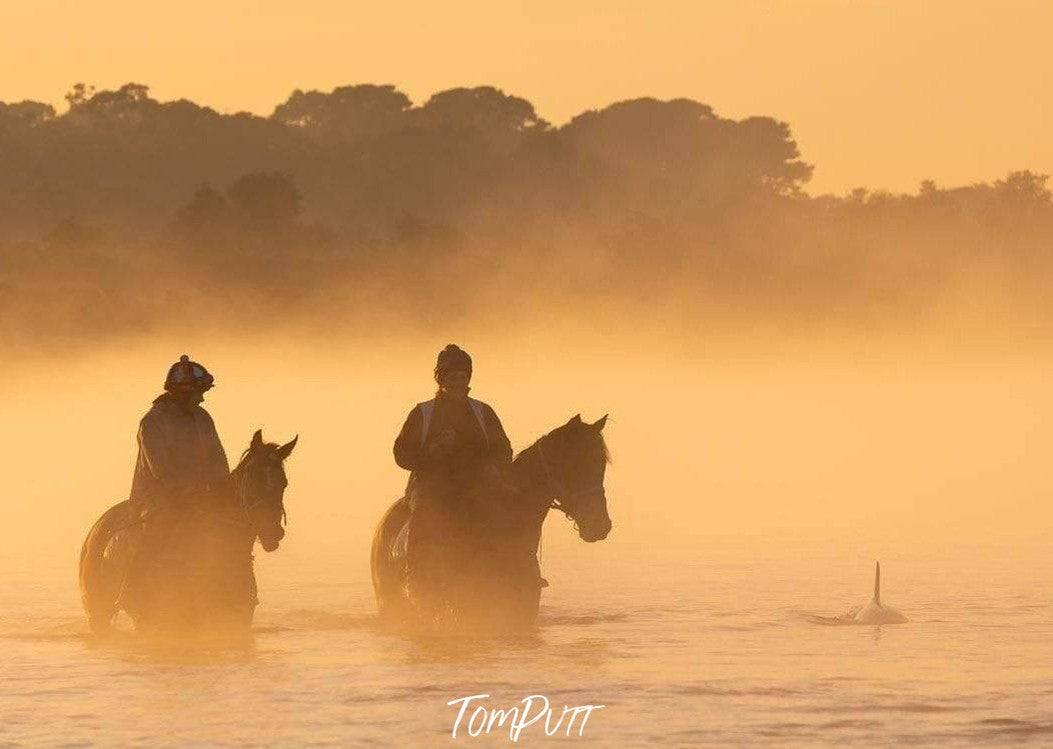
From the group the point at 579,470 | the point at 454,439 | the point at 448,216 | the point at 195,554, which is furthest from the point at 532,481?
the point at 448,216

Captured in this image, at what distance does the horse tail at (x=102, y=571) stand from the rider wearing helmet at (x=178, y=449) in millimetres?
443

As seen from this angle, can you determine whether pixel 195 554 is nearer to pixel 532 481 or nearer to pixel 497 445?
pixel 497 445

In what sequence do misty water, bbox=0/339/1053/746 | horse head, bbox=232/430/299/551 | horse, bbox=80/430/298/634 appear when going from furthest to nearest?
horse, bbox=80/430/298/634 < horse head, bbox=232/430/299/551 < misty water, bbox=0/339/1053/746

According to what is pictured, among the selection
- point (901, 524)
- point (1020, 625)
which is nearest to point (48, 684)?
point (1020, 625)

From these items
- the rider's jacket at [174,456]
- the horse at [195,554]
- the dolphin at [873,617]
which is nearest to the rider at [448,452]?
the horse at [195,554]

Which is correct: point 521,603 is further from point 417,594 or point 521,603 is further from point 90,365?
point 90,365

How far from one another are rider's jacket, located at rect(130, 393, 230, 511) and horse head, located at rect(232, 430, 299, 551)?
315 mm

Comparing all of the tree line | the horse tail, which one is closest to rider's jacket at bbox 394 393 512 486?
the horse tail

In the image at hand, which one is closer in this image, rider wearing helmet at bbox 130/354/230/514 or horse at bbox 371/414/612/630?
rider wearing helmet at bbox 130/354/230/514

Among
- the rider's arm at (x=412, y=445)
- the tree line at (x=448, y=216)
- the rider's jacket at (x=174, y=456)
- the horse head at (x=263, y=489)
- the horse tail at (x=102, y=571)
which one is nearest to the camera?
the horse head at (x=263, y=489)

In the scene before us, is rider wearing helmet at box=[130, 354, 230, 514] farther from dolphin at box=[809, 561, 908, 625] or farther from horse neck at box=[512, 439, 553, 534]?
dolphin at box=[809, 561, 908, 625]

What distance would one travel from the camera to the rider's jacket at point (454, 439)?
21672 mm

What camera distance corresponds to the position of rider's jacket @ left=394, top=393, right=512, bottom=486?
853 inches

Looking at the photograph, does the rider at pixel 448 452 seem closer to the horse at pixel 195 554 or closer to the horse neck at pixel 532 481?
the horse neck at pixel 532 481
